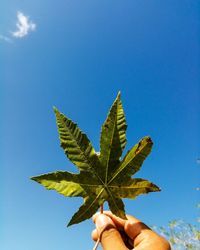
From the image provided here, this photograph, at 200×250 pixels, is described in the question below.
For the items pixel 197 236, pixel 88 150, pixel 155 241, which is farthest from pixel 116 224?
pixel 197 236

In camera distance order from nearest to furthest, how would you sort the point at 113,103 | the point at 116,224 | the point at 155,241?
the point at 113,103 → the point at 155,241 → the point at 116,224

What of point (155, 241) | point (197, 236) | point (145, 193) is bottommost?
point (155, 241)

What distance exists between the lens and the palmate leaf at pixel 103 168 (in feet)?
6.46

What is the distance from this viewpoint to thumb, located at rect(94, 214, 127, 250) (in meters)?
2.11

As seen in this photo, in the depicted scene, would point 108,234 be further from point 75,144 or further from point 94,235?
point 75,144

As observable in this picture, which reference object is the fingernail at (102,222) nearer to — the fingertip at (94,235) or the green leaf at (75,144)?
the fingertip at (94,235)

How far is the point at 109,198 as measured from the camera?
203 centimetres

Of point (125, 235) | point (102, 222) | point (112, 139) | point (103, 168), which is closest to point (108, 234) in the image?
point (102, 222)

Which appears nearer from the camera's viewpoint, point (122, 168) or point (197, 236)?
point (122, 168)

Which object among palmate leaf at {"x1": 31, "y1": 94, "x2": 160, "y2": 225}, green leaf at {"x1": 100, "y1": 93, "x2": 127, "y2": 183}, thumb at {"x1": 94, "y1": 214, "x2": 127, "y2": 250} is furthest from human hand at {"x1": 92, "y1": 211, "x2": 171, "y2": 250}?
green leaf at {"x1": 100, "y1": 93, "x2": 127, "y2": 183}

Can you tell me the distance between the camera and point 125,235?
2.37m

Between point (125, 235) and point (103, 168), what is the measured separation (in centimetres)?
66

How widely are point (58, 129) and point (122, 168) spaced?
1.53 ft

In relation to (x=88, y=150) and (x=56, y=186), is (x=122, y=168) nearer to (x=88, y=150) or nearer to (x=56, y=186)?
(x=88, y=150)
